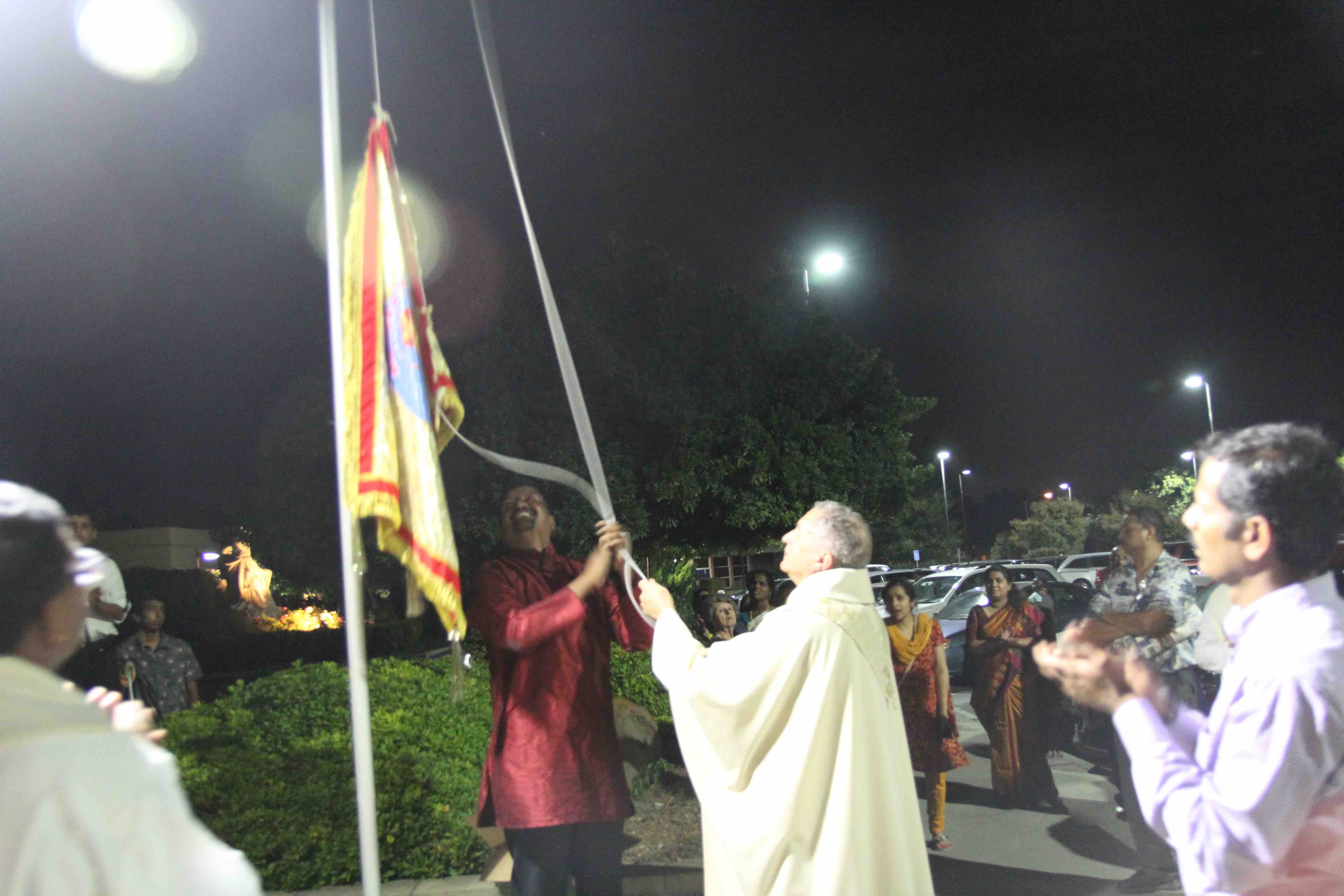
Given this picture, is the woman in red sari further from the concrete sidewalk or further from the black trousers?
the black trousers

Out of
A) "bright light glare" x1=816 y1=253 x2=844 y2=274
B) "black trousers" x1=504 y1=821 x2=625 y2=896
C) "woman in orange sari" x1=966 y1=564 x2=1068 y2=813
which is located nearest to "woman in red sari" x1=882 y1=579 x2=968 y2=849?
"woman in orange sari" x1=966 y1=564 x2=1068 y2=813

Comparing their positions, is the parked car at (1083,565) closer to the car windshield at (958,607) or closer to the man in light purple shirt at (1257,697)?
the car windshield at (958,607)

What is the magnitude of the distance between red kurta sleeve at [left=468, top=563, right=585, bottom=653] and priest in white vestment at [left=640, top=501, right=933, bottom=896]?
34 centimetres

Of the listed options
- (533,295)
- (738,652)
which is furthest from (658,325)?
(738,652)

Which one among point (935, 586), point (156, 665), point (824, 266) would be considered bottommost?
point (935, 586)

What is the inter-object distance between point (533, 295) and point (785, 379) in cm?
309

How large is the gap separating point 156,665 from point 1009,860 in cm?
518

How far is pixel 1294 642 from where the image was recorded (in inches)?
65.1

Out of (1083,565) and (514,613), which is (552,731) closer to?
(514,613)

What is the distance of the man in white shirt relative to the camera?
211 inches

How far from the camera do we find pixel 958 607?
1466 centimetres

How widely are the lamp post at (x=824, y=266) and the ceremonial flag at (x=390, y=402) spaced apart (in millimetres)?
8271

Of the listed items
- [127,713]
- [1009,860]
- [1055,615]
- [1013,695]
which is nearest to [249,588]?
[1055,615]

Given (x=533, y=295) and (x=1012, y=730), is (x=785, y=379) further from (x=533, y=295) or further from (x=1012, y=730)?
(x=1012, y=730)
